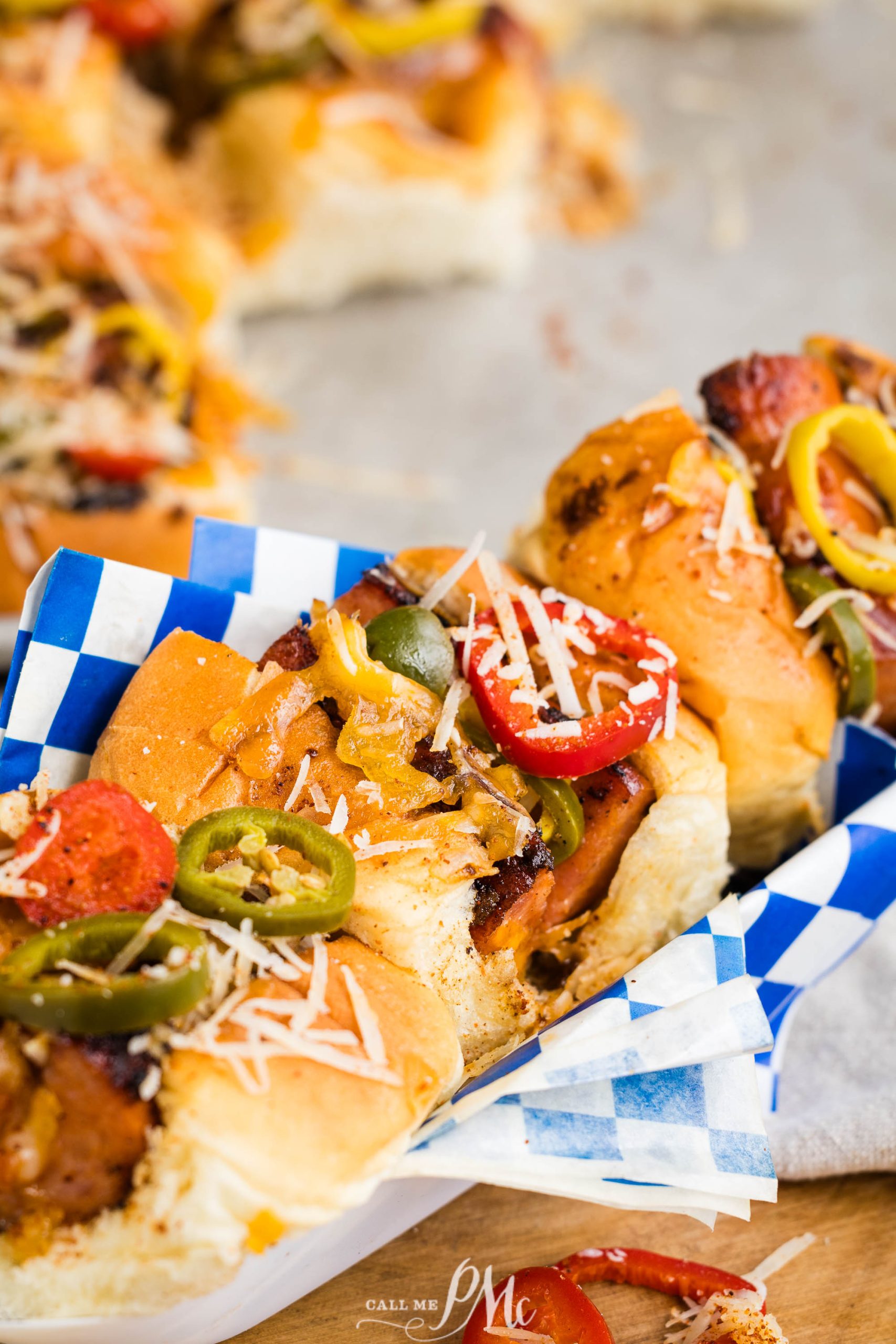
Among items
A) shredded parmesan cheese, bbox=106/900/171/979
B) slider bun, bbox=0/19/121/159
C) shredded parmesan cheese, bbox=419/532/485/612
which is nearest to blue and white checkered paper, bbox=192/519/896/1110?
shredded parmesan cheese, bbox=419/532/485/612

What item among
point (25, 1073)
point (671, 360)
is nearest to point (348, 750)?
point (25, 1073)

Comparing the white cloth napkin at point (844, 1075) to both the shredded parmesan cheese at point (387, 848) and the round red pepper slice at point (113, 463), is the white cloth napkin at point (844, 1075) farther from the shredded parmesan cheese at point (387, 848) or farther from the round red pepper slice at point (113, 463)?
the round red pepper slice at point (113, 463)

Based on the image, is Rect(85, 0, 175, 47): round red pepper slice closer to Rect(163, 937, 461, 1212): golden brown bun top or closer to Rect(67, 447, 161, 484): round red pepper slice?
Rect(67, 447, 161, 484): round red pepper slice

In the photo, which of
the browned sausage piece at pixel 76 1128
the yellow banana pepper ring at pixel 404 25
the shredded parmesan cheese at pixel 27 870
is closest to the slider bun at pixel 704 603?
the shredded parmesan cheese at pixel 27 870

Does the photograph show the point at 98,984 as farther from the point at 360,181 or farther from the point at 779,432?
the point at 360,181

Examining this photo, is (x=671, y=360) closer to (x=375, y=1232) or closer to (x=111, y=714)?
(x=111, y=714)

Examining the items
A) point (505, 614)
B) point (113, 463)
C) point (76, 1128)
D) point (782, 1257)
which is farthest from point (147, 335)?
point (782, 1257)
